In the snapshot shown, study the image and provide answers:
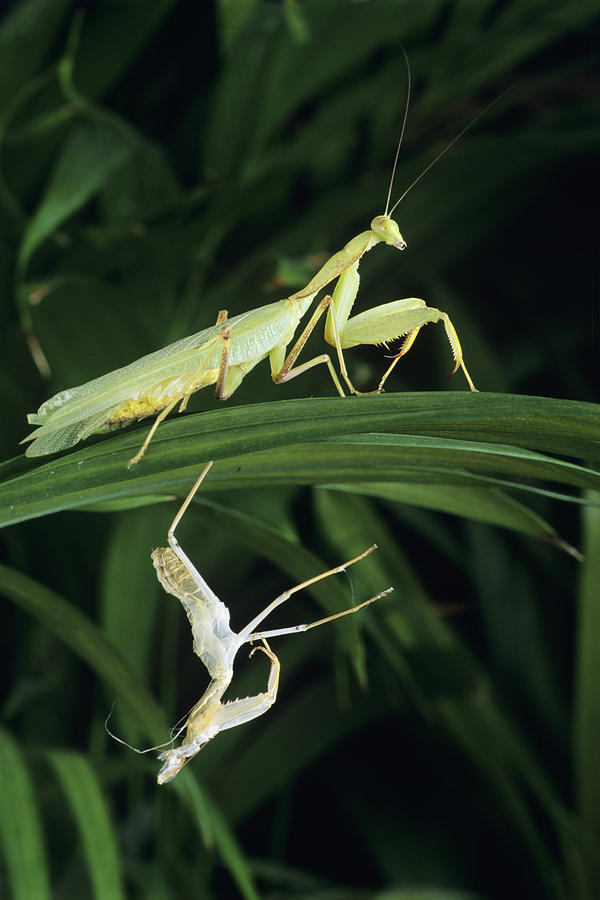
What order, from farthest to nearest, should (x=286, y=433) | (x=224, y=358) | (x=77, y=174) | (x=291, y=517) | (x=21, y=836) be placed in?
(x=291, y=517)
(x=77, y=174)
(x=21, y=836)
(x=224, y=358)
(x=286, y=433)

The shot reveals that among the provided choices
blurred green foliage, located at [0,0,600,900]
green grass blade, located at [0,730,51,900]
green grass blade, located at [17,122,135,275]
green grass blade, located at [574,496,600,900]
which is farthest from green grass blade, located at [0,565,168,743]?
green grass blade, located at [574,496,600,900]

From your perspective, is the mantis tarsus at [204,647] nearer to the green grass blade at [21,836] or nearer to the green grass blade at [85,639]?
the green grass blade at [85,639]

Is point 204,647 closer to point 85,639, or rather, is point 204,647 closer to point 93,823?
point 85,639

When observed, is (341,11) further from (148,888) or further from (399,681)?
(148,888)

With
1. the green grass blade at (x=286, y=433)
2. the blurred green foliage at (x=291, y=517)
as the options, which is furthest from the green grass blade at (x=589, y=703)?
the green grass blade at (x=286, y=433)

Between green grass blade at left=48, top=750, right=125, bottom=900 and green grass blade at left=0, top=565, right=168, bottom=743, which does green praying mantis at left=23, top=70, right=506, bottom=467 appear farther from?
green grass blade at left=48, top=750, right=125, bottom=900

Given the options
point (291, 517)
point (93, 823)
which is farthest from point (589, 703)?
point (93, 823)
